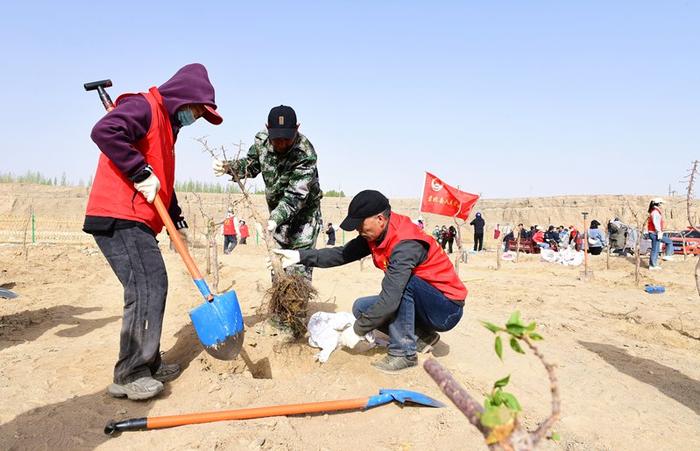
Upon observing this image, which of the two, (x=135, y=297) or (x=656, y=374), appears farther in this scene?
(x=656, y=374)

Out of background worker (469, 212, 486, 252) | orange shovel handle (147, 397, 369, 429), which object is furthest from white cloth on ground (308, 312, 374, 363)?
background worker (469, 212, 486, 252)

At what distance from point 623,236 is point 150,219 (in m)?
15.8

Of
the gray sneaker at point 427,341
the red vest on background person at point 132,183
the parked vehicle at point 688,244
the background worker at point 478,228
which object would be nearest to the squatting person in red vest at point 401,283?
the gray sneaker at point 427,341

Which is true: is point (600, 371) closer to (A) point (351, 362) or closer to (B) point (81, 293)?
(A) point (351, 362)

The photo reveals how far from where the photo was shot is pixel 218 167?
4.41 meters

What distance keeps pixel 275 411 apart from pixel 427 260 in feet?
5.00

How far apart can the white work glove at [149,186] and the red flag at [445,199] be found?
8338mm

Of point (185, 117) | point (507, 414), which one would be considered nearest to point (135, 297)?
point (185, 117)

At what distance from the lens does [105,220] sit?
8.87 feet

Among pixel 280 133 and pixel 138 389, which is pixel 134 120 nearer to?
pixel 280 133

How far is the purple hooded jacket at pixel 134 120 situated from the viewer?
2611 mm

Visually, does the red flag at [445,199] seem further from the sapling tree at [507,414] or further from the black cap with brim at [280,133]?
the sapling tree at [507,414]

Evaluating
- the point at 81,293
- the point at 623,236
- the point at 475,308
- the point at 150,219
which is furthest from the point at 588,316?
the point at 623,236

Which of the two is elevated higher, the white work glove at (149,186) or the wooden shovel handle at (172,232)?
the white work glove at (149,186)
